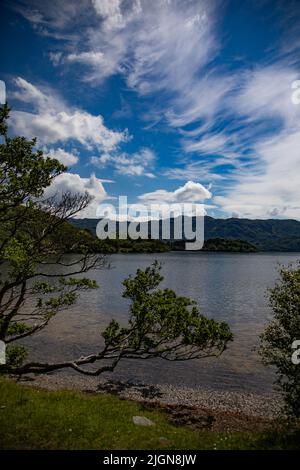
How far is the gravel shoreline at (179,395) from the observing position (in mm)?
30484

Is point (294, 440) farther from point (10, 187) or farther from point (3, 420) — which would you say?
point (10, 187)

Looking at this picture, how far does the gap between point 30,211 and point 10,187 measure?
2.89 metres

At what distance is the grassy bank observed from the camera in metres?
15.4

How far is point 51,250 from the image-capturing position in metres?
21.8

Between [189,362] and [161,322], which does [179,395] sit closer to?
[189,362]

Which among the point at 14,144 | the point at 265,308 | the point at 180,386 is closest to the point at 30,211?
the point at 14,144

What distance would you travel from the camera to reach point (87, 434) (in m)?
16.4

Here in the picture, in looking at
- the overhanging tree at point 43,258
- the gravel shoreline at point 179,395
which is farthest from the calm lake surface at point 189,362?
the overhanging tree at point 43,258

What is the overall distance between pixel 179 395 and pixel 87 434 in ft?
61.7

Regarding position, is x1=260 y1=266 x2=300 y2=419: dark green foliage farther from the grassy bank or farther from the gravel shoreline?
the gravel shoreline

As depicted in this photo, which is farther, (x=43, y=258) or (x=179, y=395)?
(x=179, y=395)

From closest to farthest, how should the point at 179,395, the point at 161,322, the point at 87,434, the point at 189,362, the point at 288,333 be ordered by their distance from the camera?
the point at 87,434 < the point at 288,333 < the point at 161,322 < the point at 179,395 < the point at 189,362

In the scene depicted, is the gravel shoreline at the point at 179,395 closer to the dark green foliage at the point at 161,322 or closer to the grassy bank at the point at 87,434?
the dark green foliage at the point at 161,322

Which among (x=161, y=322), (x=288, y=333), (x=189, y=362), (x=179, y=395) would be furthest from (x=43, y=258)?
(x=189, y=362)
